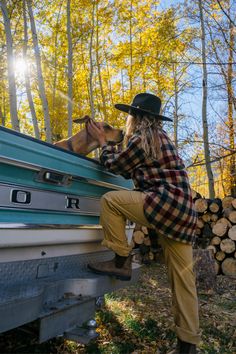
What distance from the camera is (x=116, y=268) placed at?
2.83 m

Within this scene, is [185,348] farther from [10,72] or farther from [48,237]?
[10,72]

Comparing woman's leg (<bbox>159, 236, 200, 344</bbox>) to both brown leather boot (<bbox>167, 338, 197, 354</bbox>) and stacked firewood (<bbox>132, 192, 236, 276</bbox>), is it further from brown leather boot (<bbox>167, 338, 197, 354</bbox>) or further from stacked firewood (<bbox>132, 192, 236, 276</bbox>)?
stacked firewood (<bbox>132, 192, 236, 276</bbox>)

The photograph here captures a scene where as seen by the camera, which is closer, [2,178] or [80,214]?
[2,178]

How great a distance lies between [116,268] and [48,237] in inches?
26.2

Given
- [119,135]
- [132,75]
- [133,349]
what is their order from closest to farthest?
[133,349] < [119,135] < [132,75]

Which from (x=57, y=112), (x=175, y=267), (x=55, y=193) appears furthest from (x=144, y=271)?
(x=57, y=112)

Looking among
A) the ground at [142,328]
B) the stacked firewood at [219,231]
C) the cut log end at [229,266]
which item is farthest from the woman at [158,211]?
the cut log end at [229,266]

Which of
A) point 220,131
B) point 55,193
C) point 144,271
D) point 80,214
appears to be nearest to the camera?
point 55,193

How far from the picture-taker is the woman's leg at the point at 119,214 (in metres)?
2.75

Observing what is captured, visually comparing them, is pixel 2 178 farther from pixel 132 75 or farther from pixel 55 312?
pixel 132 75

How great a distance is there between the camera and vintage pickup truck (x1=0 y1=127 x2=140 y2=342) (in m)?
2.13

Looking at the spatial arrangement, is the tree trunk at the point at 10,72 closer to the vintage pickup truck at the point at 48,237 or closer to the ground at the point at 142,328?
the ground at the point at 142,328

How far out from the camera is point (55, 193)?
259cm

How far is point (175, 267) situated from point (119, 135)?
1616mm
